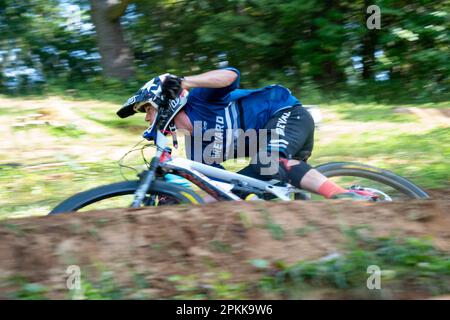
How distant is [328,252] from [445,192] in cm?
265

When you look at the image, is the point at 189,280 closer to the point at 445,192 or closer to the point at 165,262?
the point at 165,262

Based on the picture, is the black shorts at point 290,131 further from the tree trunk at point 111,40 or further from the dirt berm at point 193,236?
the tree trunk at point 111,40

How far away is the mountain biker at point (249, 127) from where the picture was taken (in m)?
4.28

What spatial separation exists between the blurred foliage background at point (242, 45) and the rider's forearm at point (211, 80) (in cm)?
810

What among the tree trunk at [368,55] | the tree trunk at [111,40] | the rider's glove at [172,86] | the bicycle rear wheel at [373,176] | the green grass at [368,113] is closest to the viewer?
the rider's glove at [172,86]

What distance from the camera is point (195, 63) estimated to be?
15.4 metres

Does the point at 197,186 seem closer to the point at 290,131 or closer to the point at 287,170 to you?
the point at 287,170

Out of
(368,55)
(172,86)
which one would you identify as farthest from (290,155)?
(368,55)

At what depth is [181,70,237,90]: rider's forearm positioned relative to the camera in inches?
161

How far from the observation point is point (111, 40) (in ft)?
46.6

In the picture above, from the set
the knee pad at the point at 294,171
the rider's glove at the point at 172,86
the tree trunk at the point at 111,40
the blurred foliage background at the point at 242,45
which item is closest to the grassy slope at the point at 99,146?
the knee pad at the point at 294,171

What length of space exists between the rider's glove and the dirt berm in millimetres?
840

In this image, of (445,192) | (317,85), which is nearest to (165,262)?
(445,192)

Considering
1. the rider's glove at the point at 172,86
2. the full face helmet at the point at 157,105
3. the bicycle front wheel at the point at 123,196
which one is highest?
the rider's glove at the point at 172,86
